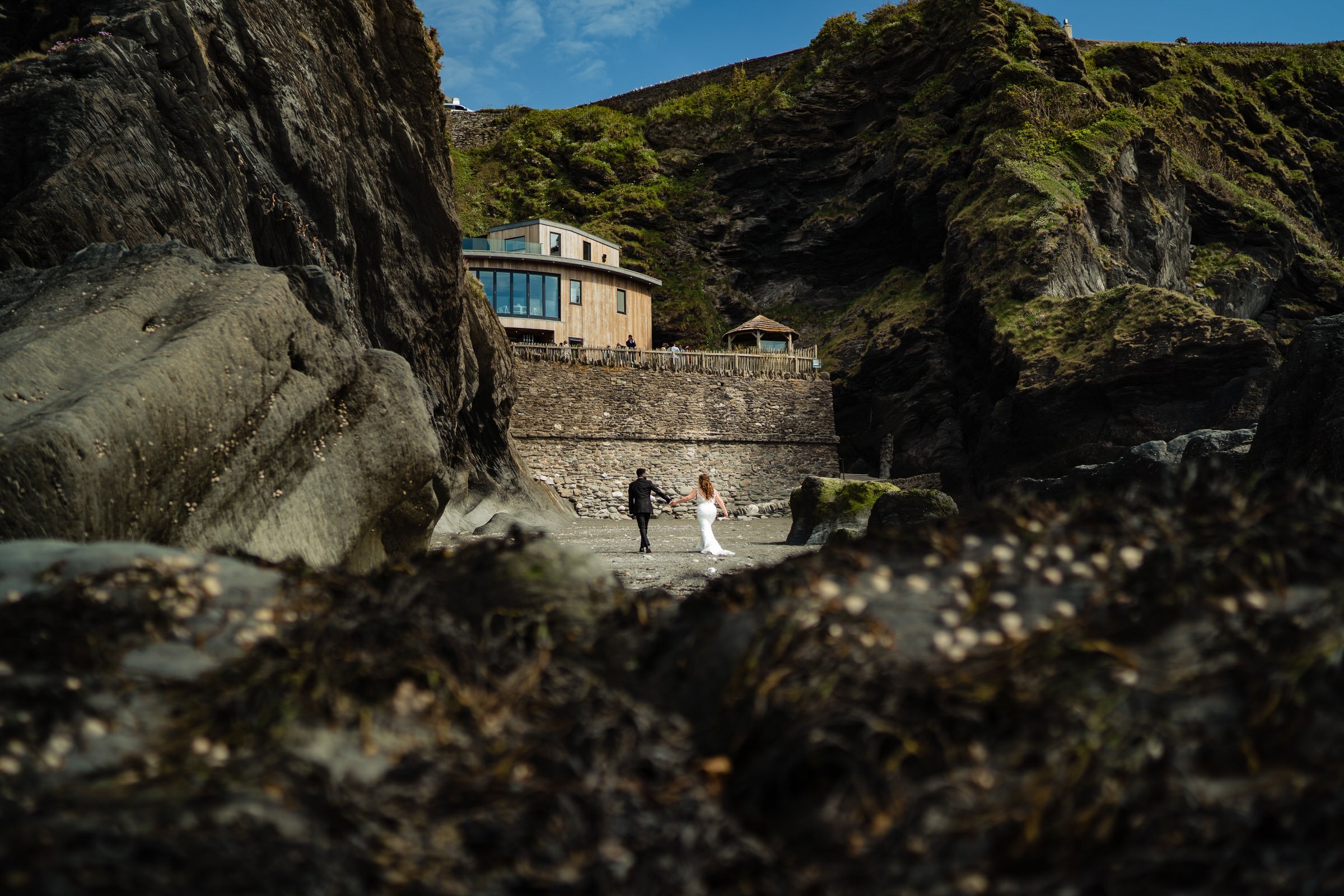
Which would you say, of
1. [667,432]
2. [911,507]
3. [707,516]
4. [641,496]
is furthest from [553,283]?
[911,507]

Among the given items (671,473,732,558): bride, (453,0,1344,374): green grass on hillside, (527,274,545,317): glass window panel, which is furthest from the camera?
(527,274,545,317): glass window panel

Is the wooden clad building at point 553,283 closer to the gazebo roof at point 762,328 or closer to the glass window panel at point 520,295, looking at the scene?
the glass window panel at point 520,295

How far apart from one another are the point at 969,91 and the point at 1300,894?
51.3 m

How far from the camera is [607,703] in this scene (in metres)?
2.75

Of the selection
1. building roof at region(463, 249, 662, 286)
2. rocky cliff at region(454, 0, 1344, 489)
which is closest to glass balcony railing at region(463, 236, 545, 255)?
building roof at region(463, 249, 662, 286)

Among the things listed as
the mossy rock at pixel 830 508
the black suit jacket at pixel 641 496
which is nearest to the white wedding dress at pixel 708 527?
the black suit jacket at pixel 641 496

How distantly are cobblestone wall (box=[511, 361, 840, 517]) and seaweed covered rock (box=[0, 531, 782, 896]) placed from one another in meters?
37.6

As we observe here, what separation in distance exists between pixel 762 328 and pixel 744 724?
4443 cm

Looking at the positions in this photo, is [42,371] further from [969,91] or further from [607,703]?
[969,91]

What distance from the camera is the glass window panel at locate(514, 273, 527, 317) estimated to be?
4416 centimetres

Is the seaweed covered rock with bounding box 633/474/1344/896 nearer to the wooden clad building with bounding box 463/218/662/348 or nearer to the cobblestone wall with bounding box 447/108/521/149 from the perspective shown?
the wooden clad building with bounding box 463/218/662/348

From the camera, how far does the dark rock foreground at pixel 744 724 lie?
87.3 inches

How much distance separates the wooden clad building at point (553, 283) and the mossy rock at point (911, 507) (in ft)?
90.6

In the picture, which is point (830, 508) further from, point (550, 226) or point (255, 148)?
point (550, 226)
